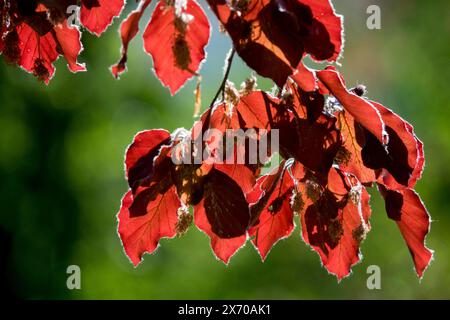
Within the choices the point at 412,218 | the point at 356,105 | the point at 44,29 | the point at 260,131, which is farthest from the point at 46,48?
the point at 412,218

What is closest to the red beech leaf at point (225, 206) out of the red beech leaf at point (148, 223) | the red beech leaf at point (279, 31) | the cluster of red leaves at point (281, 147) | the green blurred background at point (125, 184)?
the cluster of red leaves at point (281, 147)

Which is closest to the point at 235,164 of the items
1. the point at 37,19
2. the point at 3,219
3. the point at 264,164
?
the point at 264,164

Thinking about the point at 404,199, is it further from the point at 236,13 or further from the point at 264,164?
the point at 236,13

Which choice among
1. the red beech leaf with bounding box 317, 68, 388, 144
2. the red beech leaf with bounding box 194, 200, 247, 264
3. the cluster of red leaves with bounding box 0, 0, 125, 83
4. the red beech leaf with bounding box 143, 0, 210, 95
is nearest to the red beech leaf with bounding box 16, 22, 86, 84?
the cluster of red leaves with bounding box 0, 0, 125, 83

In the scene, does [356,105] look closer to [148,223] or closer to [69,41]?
[148,223]

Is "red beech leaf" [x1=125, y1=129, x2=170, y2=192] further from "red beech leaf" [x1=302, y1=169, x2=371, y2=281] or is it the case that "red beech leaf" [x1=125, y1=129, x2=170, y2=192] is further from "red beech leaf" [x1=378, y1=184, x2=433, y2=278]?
"red beech leaf" [x1=378, y1=184, x2=433, y2=278]

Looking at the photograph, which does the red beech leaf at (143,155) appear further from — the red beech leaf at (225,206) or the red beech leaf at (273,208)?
the red beech leaf at (273,208)
